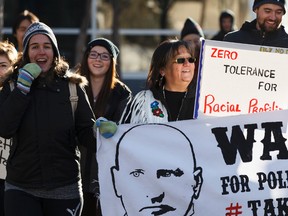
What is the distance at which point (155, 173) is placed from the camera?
6.02 meters

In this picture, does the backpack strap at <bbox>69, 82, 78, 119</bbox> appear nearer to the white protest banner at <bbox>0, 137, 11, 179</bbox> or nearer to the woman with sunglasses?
the woman with sunglasses

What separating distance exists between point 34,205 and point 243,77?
77.3 inches

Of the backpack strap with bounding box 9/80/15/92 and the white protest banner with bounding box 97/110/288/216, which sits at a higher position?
the backpack strap with bounding box 9/80/15/92

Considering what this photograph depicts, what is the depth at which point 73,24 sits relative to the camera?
15094mm

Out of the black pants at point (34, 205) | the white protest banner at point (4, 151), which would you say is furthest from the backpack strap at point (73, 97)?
the white protest banner at point (4, 151)

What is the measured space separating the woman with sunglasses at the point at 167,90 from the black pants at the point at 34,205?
77cm

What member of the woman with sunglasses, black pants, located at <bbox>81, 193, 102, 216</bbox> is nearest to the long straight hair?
black pants, located at <bbox>81, 193, 102, 216</bbox>

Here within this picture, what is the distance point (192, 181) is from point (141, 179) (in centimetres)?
34

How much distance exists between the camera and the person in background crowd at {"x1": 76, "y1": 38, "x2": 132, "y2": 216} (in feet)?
22.9

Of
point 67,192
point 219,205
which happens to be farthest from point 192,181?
point 67,192

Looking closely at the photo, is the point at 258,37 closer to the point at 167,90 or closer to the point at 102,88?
the point at 102,88

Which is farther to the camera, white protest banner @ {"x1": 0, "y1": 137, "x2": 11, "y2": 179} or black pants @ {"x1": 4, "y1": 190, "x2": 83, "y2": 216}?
white protest banner @ {"x1": 0, "y1": 137, "x2": 11, "y2": 179}

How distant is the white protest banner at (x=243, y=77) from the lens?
21.9ft

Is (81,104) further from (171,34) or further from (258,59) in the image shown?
(171,34)
